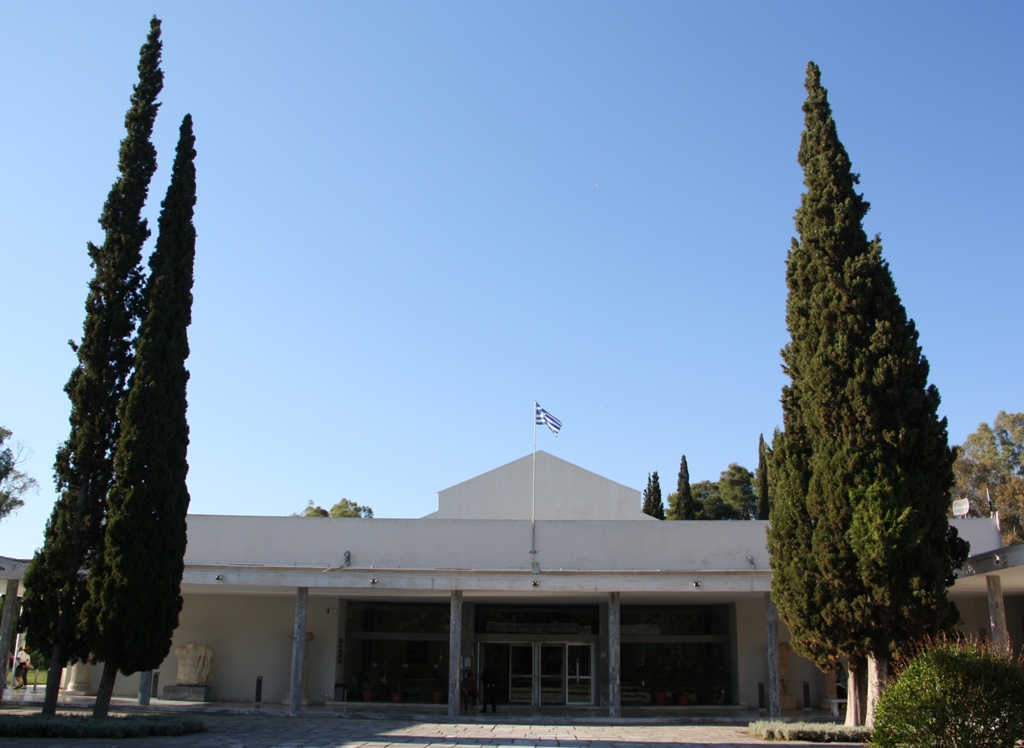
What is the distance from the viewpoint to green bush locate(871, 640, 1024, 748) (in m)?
9.95

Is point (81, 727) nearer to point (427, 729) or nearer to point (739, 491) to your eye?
point (427, 729)

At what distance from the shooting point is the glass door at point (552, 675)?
23922 millimetres

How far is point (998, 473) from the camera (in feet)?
152

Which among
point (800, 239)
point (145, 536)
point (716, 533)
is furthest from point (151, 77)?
point (716, 533)

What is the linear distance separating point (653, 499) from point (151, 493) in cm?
3140

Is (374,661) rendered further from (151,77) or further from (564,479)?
(151,77)

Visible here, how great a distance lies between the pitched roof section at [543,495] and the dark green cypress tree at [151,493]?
14880 millimetres

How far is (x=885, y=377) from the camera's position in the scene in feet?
49.5

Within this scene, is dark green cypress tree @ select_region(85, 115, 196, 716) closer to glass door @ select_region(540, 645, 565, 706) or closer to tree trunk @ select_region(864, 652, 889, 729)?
glass door @ select_region(540, 645, 565, 706)

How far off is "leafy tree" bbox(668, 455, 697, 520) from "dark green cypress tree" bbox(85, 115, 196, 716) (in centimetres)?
2775

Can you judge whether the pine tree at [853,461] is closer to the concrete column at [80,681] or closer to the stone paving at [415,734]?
the stone paving at [415,734]

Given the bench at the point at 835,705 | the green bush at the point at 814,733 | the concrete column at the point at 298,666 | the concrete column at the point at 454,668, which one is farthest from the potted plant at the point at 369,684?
the green bush at the point at 814,733

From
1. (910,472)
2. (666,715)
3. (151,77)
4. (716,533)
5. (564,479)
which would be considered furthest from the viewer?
(564,479)

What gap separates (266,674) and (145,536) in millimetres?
10040
